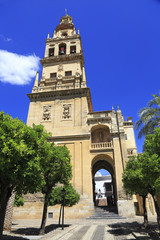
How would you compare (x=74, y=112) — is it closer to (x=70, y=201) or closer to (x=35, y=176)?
(x=70, y=201)

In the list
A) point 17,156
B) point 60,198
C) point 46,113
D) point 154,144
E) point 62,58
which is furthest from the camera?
point 62,58

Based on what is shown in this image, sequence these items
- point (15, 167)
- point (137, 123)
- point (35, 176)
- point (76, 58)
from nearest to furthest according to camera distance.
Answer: point (15, 167) → point (35, 176) → point (137, 123) → point (76, 58)

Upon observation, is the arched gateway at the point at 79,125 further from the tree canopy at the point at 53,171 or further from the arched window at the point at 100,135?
the tree canopy at the point at 53,171

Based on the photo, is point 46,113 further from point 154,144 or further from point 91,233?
point 154,144

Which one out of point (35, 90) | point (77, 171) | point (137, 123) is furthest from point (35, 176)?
point (35, 90)

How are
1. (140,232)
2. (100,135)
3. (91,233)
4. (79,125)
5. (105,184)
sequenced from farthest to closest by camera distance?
(105,184), (100,135), (79,125), (91,233), (140,232)

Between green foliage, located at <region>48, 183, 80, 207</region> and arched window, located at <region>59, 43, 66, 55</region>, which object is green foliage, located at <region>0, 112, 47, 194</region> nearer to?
green foliage, located at <region>48, 183, 80, 207</region>

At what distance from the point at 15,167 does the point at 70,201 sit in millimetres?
7876

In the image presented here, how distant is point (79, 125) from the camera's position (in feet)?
75.2

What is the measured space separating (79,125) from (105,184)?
25520 millimetres

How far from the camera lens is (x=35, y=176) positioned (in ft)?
26.7

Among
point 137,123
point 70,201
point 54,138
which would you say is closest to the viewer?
point 70,201

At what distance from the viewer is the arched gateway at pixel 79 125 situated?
19.5 m

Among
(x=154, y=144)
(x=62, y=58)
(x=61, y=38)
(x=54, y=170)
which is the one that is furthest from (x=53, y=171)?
(x=61, y=38)
